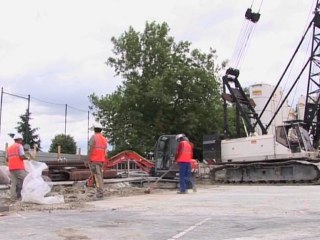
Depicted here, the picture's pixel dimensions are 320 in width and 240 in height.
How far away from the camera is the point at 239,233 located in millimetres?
8164

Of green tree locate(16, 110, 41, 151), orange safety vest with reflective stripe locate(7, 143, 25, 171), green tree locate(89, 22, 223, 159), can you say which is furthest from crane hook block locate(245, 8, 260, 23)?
green tree locate(16, 110, 41, 151)

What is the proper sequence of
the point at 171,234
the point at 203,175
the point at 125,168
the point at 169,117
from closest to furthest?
the point at 171,234 < the point at 125,168 < the point at 203,175 < the point at 169,117

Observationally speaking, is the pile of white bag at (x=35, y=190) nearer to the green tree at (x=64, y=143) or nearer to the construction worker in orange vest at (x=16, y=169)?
the construction worker in orange vest at (x=16, y=169)

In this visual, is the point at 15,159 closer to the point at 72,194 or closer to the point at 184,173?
the point at 72,194

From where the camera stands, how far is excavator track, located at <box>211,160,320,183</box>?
25078mm

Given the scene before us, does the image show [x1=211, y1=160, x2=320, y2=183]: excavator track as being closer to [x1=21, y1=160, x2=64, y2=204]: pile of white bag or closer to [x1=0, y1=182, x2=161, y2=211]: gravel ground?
[x1=0, y1=182, x2=161, y2=211]: gravel ground

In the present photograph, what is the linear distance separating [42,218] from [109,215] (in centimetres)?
130

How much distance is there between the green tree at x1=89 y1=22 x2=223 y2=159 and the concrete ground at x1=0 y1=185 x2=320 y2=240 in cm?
2737

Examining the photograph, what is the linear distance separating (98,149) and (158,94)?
2479 cm

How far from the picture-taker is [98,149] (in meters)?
14.3

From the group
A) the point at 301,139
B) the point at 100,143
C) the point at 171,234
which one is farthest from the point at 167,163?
the point at 171,234

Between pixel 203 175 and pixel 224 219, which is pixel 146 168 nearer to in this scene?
pixel 203 175

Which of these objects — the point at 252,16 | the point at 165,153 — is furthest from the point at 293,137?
the point at 252,16

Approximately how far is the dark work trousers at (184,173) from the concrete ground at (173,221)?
3.75 m
